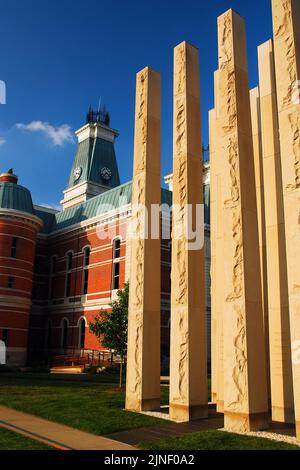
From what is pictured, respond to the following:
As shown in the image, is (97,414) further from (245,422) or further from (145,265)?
(145,265)

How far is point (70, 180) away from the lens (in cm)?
6881

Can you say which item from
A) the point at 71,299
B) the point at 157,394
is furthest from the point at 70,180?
the point at 157,394

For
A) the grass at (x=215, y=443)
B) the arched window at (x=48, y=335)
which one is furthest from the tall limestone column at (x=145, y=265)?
the arched window at (x=48, y=335)

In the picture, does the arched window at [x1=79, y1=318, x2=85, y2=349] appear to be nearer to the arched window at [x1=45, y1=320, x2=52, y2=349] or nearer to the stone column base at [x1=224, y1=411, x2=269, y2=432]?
the arched window at [x1=45, y1=320, x2=52, y2=349]

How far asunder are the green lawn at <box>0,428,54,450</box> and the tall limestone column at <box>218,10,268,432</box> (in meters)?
4.49

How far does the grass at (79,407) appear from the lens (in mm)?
11359

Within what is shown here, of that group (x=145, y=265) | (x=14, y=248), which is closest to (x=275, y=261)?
(x=145, y=265)

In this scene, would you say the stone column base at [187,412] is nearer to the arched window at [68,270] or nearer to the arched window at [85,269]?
the arched window at [85,269]

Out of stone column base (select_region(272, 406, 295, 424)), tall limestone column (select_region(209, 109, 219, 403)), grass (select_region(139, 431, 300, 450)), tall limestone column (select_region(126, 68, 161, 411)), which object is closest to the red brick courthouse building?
tall limestone column (select_region(209, 109, 219, 403))

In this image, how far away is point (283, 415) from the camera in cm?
1196

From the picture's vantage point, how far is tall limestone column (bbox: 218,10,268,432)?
10578 millimetres

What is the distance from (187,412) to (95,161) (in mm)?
56943

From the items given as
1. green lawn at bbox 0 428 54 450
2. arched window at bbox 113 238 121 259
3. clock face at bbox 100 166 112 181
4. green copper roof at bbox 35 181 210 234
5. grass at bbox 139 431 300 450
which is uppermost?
clock face at bbox 100 166 112 181

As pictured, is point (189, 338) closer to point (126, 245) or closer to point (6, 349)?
point (126, 245)
